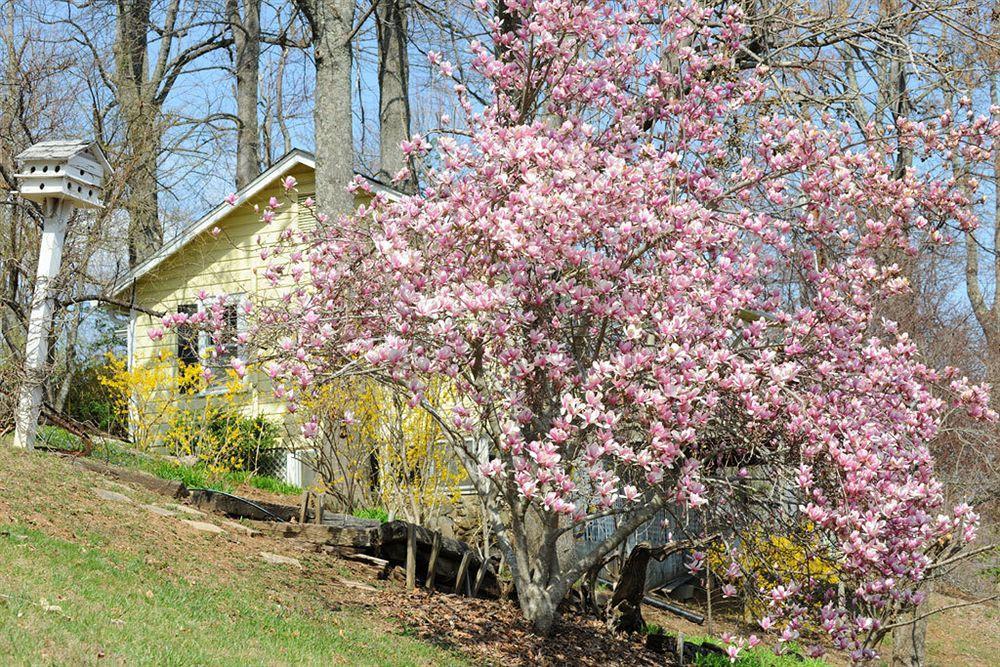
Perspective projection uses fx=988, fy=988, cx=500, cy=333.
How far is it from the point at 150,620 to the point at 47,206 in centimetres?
558

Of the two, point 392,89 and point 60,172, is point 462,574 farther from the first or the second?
point 392,89

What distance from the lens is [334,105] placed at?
38.3 feet

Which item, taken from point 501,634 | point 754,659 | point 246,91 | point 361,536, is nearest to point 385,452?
point 361,536

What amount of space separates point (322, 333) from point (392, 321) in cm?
53

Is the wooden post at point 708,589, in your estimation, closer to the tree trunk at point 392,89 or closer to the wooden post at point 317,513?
the wooden post at point 317,513

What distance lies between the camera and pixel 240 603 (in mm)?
5988

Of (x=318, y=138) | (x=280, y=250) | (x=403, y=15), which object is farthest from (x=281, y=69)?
(x=280, y=250)

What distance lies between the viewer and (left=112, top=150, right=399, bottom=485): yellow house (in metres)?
14.1

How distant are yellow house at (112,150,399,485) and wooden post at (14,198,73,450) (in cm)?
459

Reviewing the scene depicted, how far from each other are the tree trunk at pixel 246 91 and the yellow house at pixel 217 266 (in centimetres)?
394

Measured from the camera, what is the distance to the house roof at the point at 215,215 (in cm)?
1373

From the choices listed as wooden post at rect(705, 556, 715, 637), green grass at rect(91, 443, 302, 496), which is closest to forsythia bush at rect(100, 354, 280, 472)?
green grass at rect(91, 443, 302, 496)

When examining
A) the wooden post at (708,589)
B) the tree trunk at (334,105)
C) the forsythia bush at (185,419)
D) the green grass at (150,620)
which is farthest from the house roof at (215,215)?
the green grass at (150,620)

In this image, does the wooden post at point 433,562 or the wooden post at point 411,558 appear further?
the wooden post at point 433,562
